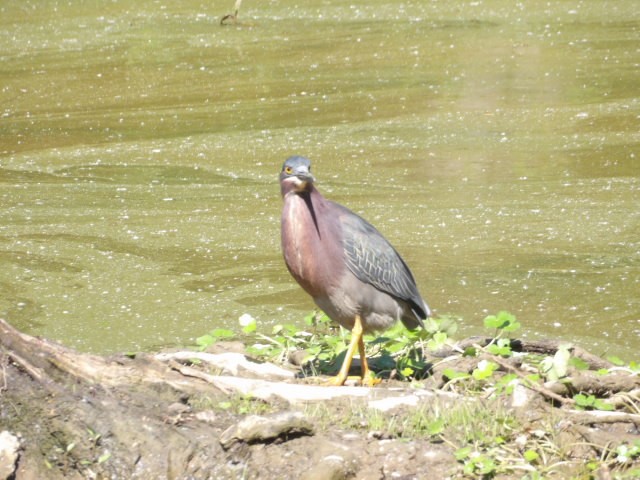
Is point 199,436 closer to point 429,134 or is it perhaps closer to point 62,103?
point 429,134

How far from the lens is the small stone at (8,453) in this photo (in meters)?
3.25

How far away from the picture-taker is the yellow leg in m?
3.81

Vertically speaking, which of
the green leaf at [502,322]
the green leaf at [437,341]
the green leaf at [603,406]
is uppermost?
the green leaf at [502,322]

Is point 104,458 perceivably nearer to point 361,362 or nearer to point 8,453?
point 8,453

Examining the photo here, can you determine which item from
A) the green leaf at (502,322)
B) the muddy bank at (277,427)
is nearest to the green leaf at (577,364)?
the muddy bank at (277,427)

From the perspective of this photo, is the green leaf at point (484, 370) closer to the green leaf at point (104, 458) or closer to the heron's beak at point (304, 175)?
the heron's beak at point (304, 175)

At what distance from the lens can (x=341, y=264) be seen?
383cm

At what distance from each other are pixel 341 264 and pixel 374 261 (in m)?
0.13

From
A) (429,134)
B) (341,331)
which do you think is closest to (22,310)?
(341,331)

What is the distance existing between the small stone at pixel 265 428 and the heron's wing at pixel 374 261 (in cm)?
65

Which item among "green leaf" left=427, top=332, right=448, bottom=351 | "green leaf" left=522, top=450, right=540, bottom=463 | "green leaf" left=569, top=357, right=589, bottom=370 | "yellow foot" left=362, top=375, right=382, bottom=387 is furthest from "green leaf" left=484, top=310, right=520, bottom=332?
"green leaf" left=522, top=450, right=540, bottom=463

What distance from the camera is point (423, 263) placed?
5828 mm

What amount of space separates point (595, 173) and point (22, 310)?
3.66 meters

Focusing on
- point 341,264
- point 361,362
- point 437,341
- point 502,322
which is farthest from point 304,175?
point 502,322
